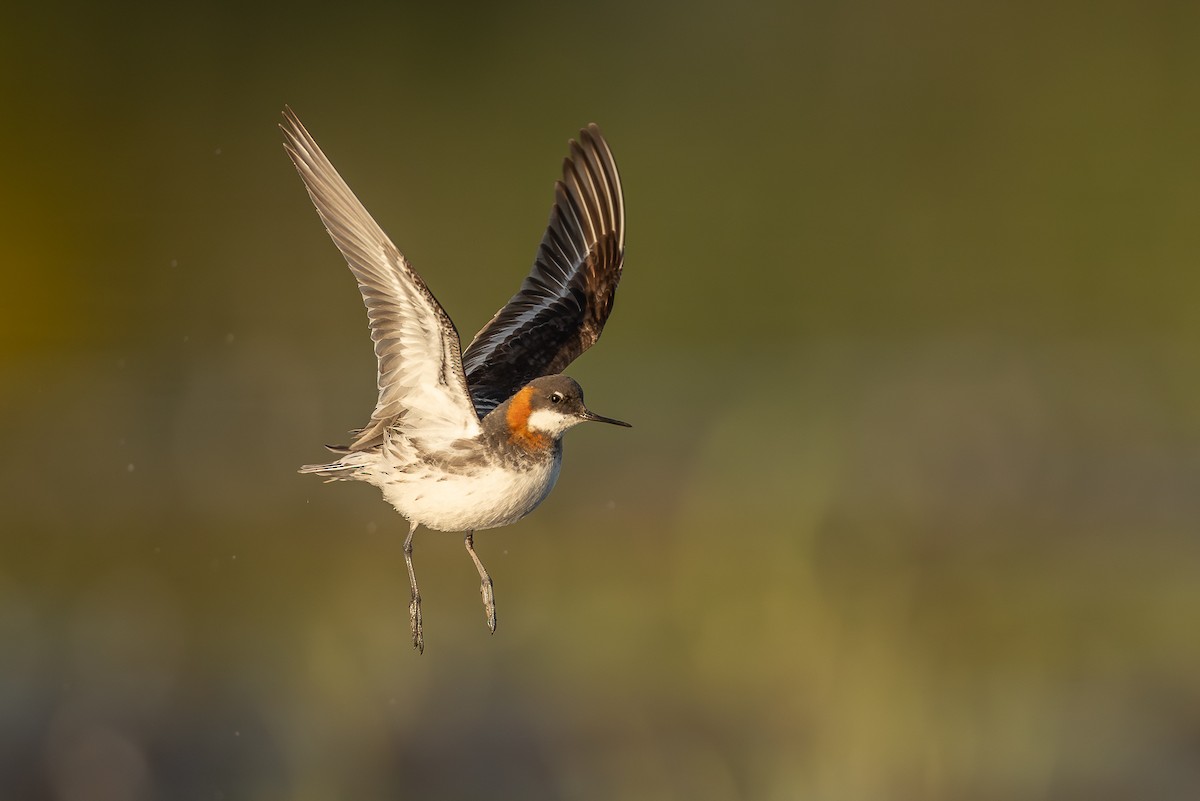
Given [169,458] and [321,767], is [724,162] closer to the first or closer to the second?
[169,458]

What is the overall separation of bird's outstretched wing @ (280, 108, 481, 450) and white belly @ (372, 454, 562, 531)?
0.19m

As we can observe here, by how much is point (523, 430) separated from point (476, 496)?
0.32 m

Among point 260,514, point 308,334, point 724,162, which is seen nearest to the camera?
point 260,514

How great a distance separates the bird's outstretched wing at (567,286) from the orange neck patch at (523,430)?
95 cm

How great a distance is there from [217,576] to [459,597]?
209cm

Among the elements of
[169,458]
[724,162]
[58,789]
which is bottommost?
[58,789]

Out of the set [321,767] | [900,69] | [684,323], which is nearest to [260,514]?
[321,767]

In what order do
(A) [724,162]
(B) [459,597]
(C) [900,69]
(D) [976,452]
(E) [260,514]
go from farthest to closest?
(C) [900,69], (A) [724,162], (D) [976,452], (E) [260,514], (B) [459,597]

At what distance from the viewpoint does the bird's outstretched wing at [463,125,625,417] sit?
785 centimetres

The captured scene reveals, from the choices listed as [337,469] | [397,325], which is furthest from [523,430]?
[337,469]

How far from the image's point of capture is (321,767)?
11133 mm

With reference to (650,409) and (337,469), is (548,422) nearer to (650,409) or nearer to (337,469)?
(337,469)

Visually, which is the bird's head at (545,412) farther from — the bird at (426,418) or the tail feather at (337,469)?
the tail feather at (337,469)

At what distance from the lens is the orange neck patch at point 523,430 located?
6699mm
